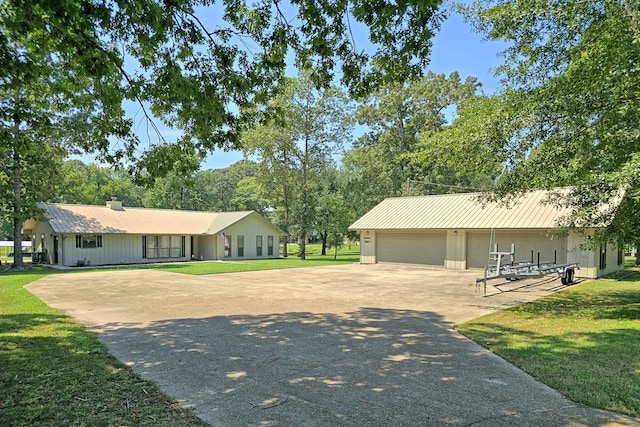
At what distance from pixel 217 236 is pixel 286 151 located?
9.47 meters

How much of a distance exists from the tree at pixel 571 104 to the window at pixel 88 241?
2424 cm

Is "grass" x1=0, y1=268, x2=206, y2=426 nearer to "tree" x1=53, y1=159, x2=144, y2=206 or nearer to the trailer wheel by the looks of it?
the trailer wheel

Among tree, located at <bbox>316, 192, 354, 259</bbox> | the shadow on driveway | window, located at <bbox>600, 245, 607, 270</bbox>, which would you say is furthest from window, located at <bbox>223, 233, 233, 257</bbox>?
window, located at <bbox>600, 245, 607, 270</bbox>

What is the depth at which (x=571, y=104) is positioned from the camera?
7758 mm

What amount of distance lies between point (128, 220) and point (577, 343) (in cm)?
2847

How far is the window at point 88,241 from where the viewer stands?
2575 centimetres

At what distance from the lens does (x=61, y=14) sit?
4.39m

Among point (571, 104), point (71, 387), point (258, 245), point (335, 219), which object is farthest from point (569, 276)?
point (258, 245)

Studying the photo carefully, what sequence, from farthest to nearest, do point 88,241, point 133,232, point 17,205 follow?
1. point 133,232
2. point 88,241
3. point 17,205

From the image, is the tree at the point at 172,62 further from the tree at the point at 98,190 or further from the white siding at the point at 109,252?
the tree at the point at 98,190

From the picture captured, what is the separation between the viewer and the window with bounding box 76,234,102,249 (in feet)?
84.5

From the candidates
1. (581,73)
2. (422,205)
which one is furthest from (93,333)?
(422,205)

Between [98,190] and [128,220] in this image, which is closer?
[128,220]

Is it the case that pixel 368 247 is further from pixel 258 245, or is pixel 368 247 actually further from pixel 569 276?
pixel 569 276
